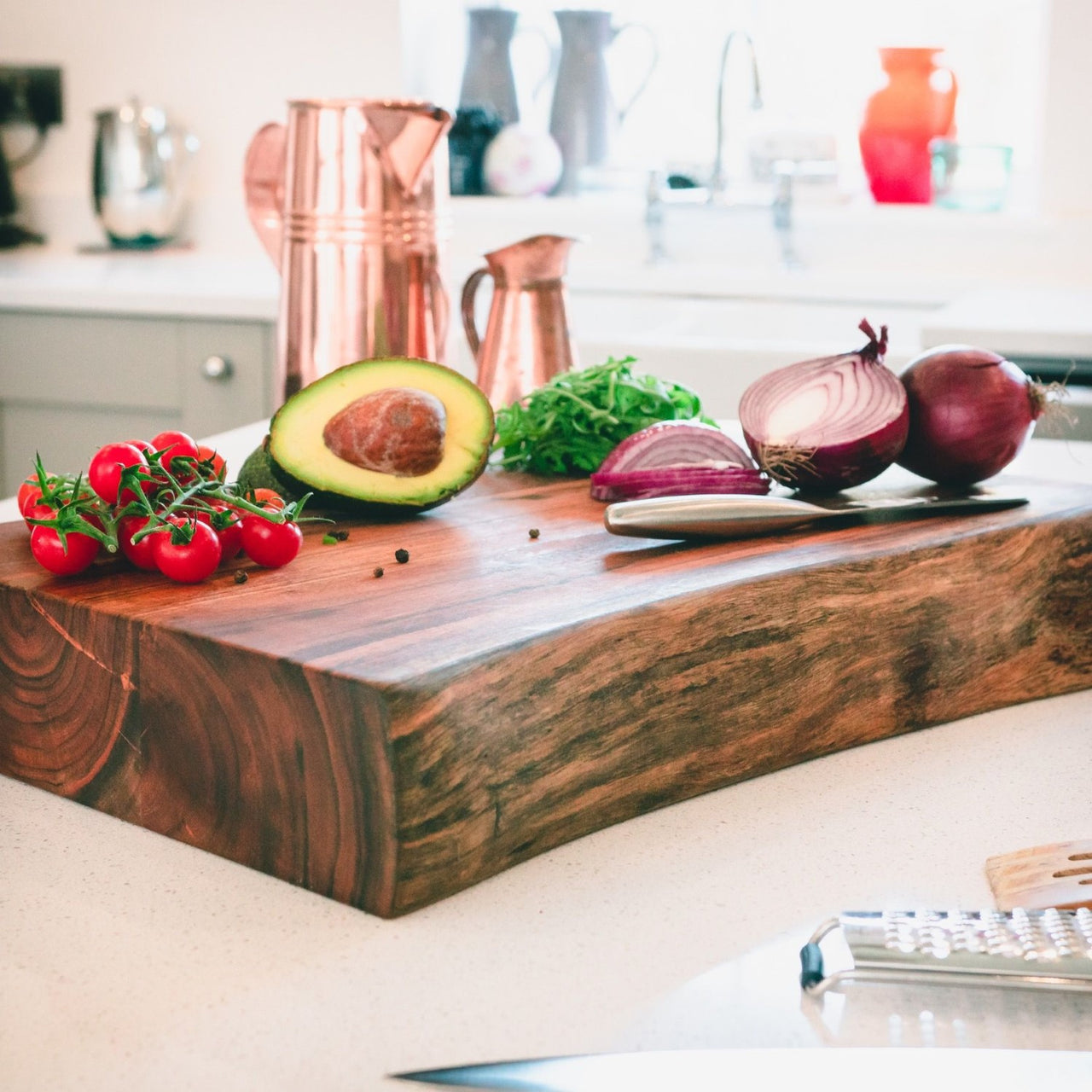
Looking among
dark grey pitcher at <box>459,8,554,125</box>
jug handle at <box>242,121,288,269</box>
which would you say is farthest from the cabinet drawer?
jug handle at <box>242,121,288,269</box>

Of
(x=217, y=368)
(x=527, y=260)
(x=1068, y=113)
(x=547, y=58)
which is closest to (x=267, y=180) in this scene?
(x=527, y=260)

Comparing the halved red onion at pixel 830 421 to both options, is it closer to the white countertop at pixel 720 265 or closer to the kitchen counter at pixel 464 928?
the kitchen counter at pixel 464 928

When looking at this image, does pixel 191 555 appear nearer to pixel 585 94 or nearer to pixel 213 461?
pixel 213 461

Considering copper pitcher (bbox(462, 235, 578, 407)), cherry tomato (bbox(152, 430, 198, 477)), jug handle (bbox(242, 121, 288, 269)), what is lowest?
cherry tomato (bbox(152, 430, 198, 477))

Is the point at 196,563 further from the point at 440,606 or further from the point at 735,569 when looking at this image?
the point at 735,569

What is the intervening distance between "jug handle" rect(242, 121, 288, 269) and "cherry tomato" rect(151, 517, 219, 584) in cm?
55

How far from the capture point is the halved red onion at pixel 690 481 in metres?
0.96

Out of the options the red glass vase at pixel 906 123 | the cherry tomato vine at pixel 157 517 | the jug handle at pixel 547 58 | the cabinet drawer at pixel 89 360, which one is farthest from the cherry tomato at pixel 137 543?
the jug handle at pixel 547 58

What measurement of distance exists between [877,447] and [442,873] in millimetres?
457

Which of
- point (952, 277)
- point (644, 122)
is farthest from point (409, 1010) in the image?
point (644, 122)

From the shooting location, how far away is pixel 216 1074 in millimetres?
508

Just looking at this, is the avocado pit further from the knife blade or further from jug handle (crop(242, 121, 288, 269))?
the knife blade

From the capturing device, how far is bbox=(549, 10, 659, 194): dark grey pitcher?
292 centimetres

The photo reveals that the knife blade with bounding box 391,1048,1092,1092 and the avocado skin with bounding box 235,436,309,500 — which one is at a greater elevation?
the avocado skin with bounding box 235,436,309,500
